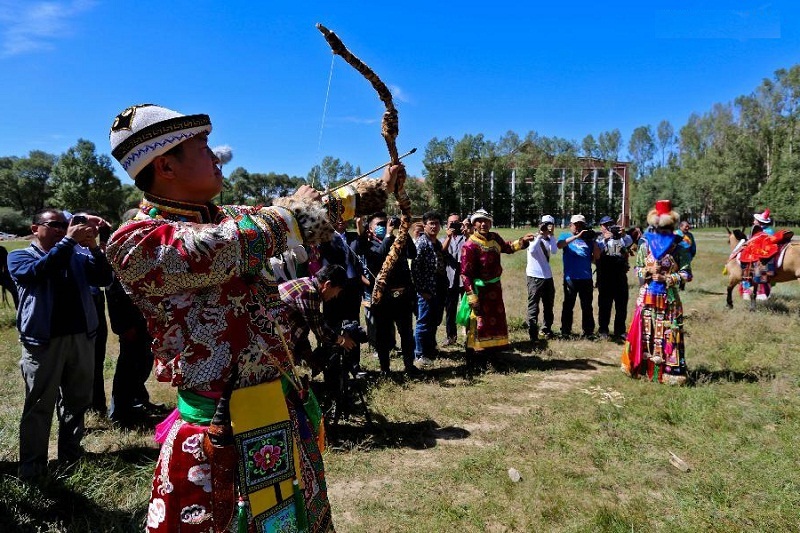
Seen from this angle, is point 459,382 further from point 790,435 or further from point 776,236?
point 776,236

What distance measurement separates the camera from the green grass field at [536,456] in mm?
3354

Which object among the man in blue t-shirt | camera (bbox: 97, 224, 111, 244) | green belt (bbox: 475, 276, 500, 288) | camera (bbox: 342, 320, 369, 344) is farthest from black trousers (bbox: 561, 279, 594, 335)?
camera (bbox: 97, 224, 111, 244)

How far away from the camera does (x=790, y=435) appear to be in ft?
14.4

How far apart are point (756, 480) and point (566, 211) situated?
54.6 metres

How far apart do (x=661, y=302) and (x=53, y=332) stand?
21.2ft

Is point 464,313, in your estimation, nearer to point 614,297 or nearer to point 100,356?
point 614,297

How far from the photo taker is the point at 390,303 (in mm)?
6676

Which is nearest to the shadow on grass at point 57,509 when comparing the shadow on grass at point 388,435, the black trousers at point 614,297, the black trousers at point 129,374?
the black trousers at point 129,374

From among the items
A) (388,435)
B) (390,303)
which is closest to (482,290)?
(390,303)

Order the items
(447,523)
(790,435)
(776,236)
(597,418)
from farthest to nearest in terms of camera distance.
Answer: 1. (776,236)
2. (597,418)
3. (790,435)
4. (447,523)

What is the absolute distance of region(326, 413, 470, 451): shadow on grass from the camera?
15.1 feet

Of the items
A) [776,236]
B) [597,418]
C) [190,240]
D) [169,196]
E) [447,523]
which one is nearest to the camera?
[190,240]

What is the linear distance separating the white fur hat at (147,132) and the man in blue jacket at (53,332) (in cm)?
244

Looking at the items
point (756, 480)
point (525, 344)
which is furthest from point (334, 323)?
point (756, 480)
